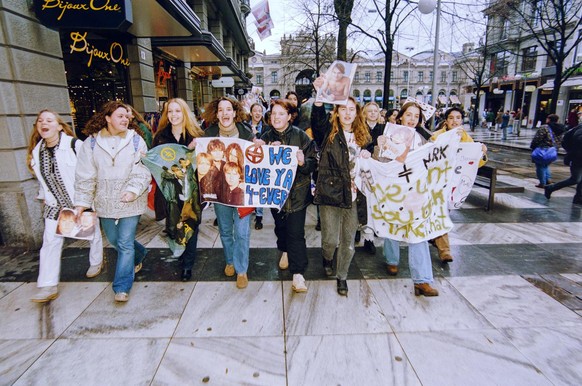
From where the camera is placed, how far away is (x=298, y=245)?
12.5 feet

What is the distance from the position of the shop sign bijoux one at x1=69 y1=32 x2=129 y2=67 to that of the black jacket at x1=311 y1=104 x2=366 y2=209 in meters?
5.84

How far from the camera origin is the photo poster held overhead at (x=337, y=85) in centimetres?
344

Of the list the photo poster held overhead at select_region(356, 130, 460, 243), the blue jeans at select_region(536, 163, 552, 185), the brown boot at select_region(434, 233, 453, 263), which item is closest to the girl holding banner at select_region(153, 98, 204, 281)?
the photo poster held overhead at select_region(356, 130, 460, 243)

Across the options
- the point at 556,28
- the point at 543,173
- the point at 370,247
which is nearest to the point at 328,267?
the point at 370,247

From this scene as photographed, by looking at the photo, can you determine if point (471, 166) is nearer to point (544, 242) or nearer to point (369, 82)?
point (544, 242)

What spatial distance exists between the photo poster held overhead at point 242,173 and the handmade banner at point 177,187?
13 centimetres

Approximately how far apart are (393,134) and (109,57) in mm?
7375

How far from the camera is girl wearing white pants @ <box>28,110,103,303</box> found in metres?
3.68

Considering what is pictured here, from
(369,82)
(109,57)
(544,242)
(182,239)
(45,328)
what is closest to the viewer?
(45,328)

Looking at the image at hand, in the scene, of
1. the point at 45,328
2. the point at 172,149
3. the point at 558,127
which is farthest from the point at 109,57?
the point at 558,127

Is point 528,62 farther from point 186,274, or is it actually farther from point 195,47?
point 186,274

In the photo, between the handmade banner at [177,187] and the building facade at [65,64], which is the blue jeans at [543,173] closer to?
the handmade banner at [177,187]

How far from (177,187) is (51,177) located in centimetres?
135

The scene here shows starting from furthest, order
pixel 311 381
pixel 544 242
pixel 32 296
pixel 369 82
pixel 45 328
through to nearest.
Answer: pixel 369 82 → pixel 544 242 → pixel 32 296 → pixel 45 328 → pixel 311 381
